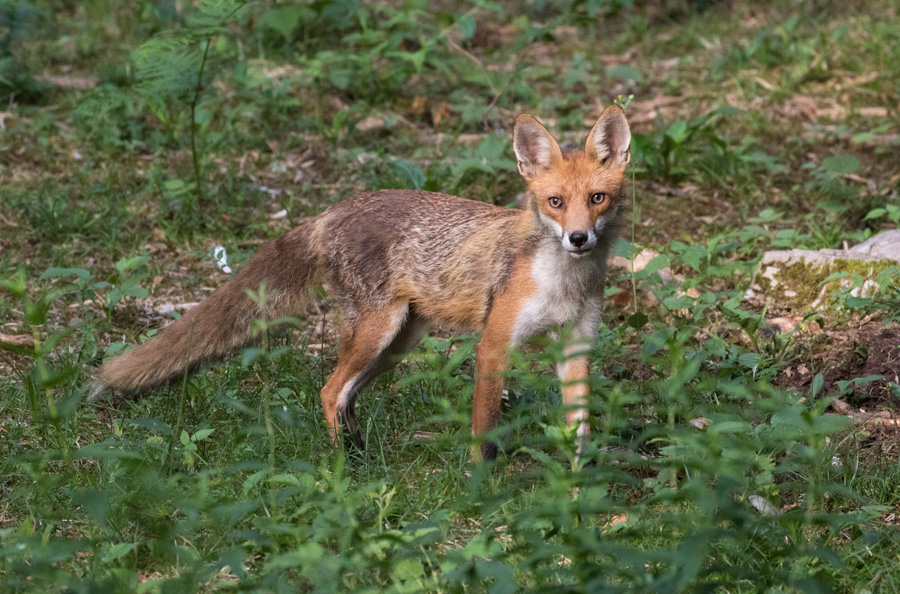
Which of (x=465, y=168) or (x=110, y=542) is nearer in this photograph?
(x=110, y=542)

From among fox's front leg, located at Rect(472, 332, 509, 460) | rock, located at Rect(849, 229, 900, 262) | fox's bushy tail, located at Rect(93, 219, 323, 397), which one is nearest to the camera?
fox's front leg, located at Rect(472, 332, 509, 460)

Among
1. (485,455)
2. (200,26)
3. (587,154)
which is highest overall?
(200,26)

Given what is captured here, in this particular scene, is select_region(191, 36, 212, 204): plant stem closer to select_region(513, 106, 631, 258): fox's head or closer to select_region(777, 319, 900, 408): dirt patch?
select_region(513, 106, 631, 258): fox's head

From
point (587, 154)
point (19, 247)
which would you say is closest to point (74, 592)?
point (587, 154)

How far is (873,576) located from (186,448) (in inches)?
109

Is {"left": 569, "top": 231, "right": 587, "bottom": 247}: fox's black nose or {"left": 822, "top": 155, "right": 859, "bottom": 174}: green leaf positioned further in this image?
{"left": 822, "top": 155, "right": 859, "bottom": 174}: green leaf

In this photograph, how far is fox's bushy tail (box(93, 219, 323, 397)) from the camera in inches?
180

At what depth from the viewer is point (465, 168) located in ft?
22.8

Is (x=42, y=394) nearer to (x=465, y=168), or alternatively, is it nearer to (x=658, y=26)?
(x=465, y=168)

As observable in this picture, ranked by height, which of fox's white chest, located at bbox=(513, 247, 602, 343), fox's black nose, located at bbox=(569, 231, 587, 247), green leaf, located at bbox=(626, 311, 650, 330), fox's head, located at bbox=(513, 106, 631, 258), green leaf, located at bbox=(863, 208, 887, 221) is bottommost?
green leaf, located at bbox=(626, 311, 650, 330)

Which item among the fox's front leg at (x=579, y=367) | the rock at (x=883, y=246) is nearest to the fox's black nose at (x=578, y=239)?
the fox's front leg at (x=579, y=367)

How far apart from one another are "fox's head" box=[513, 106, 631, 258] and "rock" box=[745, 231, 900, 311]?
6.44ft

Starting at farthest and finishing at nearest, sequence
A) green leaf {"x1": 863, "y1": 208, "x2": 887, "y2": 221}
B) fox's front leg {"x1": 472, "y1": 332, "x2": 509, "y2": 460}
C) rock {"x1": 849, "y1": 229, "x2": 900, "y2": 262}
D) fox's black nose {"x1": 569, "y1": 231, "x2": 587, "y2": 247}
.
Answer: green leaf {"x1": 863, "y1": 208, "x2": 887, "y2": 221}, rock {"x1": 849, "y1": 229, "x2": 900, "y2": 262}, fox's front leg {"x1": 472, "y1": 332, "x2": 509, "y2": 460}, fox's black nose {"x1": 569, "y1": 231, "x2": 587, "y2": 247}

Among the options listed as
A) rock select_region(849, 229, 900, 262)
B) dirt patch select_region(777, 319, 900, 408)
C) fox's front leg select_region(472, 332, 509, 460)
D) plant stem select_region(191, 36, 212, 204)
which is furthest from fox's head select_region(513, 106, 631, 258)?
plant stem select_region(191, 36, 212, 204)
